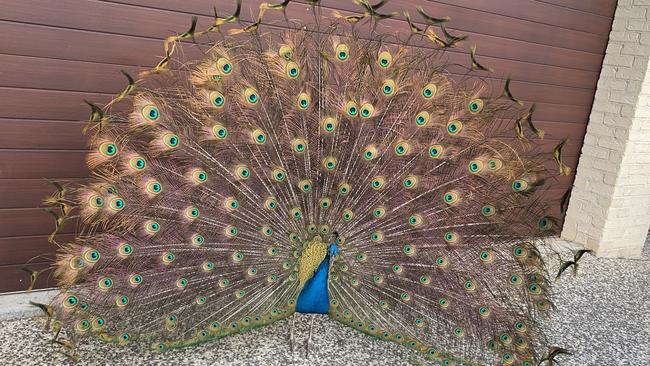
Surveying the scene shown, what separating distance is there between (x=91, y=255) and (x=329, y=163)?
122 centimetres

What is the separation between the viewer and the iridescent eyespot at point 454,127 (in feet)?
7.43

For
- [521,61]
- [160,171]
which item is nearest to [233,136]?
[160,171]

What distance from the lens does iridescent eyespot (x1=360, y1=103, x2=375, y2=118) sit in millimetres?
2191

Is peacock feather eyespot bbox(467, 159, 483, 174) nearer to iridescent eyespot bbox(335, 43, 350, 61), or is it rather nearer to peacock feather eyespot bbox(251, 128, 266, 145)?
iridescent eyespot bbox(335, 43, 350, 61)

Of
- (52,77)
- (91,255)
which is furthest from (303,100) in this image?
(52,77)

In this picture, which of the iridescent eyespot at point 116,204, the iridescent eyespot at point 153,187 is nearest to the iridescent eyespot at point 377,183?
the iridescent eyespot at point 153,187

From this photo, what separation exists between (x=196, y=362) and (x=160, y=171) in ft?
3.71

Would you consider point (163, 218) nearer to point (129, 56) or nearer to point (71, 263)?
point (71, 263)

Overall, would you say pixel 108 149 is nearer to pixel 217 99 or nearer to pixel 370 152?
pixel 217 99

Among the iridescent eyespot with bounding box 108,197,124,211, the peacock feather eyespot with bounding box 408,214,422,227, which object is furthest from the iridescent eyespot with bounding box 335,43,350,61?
the iridescent eyespot with bounding box 108,197,124,211

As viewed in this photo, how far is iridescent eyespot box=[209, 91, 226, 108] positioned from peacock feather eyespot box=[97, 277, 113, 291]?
974mm

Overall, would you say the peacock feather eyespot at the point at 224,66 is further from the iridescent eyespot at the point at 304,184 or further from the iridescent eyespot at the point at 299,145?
the iridescent eyespot at the point at 304,184

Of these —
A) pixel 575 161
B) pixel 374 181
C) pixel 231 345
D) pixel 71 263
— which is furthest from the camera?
pixel 575 161

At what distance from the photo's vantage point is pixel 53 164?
9.23ft
